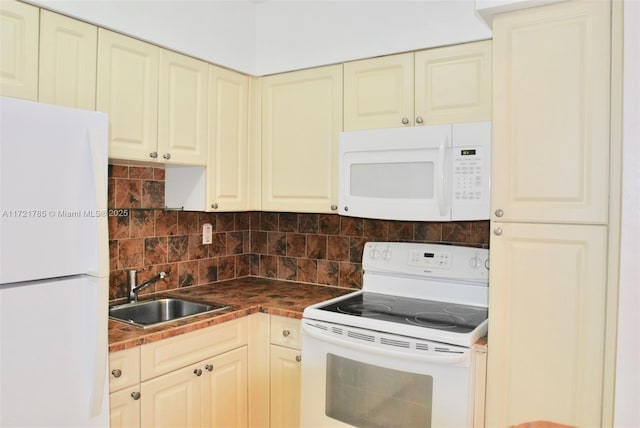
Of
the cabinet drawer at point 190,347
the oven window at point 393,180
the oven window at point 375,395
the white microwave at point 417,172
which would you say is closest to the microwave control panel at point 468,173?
the white microwave at point 417,172

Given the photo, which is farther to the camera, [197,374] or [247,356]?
[247,356]

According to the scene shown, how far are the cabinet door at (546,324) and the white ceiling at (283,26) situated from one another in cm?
96

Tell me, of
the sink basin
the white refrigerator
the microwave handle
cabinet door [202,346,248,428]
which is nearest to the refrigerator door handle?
the white refrigerator

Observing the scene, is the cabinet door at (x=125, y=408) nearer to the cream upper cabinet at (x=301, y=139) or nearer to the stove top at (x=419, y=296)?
the stove top at (x=419, y=296)

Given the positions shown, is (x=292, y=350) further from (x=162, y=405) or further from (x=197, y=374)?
(x=162, y=405)

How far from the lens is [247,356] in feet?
7.86


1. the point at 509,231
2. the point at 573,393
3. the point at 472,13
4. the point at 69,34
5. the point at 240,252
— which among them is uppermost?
the point at 472,13

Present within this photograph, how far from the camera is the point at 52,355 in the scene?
1.51 meters

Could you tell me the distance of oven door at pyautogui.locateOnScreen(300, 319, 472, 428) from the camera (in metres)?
1.80

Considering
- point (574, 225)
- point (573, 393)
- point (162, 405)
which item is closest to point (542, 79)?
point (574, 225)

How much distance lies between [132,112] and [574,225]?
1817mm

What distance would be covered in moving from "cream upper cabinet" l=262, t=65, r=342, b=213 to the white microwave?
0.12m

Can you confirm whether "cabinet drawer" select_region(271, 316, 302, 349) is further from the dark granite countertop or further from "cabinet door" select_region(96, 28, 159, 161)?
"cabinet door" select_region(96, 28, 159, 161)

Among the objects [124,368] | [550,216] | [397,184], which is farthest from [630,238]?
[124,368]
